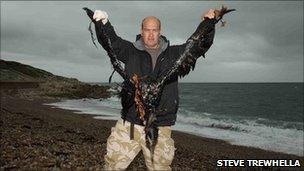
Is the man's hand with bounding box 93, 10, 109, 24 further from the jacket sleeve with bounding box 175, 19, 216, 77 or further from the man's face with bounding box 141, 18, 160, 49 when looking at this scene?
the jacket sleeve with bounding box 175, 19, 216, 77

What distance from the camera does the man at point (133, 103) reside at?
774cm

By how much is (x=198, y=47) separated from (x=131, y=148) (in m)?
2.43

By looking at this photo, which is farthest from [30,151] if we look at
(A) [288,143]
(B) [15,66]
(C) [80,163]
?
(B) [15,66]

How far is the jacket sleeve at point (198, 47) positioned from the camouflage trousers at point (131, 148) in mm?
1298

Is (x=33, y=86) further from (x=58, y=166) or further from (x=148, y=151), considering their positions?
(x=148, y=151)

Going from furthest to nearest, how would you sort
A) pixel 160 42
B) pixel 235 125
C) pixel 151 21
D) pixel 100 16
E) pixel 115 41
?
pixel 235 125 → pixel 160 42 → pixel 115 41 → pixel 151 21 → pixel 100 16

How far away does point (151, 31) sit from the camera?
7648 mm

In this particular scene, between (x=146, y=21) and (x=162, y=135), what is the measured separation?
230cm

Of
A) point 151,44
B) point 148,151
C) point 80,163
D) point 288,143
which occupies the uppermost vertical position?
point 151,44

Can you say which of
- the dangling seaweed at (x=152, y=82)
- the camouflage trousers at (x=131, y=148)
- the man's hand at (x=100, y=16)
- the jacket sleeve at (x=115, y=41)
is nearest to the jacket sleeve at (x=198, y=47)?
the dangling seaweed at (x=152, y=82)

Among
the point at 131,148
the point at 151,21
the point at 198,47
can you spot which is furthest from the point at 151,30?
the point at 131,148

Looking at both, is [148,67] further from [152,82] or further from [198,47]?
[198,47]

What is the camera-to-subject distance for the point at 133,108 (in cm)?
781

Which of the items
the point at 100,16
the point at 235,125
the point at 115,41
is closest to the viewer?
the point at 100,16
